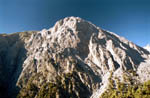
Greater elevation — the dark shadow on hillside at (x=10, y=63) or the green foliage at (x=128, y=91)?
the dark shadow on hillside at (x=10, y=63)

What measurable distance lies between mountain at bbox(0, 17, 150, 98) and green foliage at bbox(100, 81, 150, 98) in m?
3.95

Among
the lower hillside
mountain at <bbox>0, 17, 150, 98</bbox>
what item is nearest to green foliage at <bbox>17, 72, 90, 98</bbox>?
mountain at <bbox>0, 17, 150, 98</bbox>

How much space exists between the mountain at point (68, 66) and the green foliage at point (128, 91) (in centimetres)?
395

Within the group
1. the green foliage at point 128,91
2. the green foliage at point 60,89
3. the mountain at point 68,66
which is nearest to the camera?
the green foliage at point 128,91

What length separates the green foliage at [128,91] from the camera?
123 ft

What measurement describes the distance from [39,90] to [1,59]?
59.4 m

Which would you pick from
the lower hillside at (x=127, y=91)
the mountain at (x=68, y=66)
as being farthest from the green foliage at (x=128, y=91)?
the mountain at (x=68, y=66)

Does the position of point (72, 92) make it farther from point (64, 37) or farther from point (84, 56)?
point (64, 37)

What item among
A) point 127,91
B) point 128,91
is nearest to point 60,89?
point 127,91

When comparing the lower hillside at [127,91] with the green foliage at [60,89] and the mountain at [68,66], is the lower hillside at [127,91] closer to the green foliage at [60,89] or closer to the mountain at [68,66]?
the mountain at [68,66]

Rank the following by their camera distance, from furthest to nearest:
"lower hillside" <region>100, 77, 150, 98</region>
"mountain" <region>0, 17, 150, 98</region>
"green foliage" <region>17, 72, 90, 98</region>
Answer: "mountain" <region>0, 17, 150, 98</region>, "green foliage" <region>17, 72, 90, 98</region>, "lower hillside" <region>100, 77, 150, 98</region>

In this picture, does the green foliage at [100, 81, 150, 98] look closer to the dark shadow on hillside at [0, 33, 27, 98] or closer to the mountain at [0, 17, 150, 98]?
the mountain at [0, 17, 150, 98]

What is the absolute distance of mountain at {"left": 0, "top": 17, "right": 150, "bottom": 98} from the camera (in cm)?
6003

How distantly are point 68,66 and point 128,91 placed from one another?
43698mm
